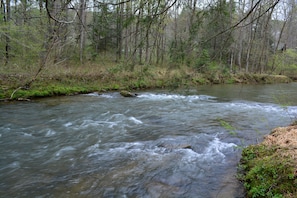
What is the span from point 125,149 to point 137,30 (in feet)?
12.6

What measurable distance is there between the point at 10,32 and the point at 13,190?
37.4 ft

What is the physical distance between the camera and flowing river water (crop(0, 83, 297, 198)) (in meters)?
4.48

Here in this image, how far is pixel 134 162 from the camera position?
553 centimetres

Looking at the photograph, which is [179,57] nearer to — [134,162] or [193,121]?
[134,162]

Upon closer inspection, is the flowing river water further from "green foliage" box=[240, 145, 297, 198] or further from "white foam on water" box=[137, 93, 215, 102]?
"white foam on water" box=[137, 93, 215, 102]

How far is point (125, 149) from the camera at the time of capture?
6355mm

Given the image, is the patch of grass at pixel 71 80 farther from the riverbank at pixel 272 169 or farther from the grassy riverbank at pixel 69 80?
the riverbank at pixel 272 169

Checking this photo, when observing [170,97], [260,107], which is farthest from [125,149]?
[170,97]

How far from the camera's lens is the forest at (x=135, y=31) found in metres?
3.28

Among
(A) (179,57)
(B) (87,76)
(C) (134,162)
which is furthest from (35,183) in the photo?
(B) (87,76)

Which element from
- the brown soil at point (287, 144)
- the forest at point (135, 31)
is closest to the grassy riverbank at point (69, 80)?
the forest at point (135, 31)

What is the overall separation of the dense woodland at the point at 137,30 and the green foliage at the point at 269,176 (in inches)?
78.6

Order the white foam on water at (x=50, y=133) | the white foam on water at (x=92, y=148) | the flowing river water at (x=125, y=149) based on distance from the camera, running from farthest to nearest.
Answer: the white foam on water at (x=50, y=133)
the white foam on water at (x=92, y=148)
the flowing river water at (x=125, y=149)

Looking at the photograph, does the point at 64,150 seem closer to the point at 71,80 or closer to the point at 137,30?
the point at 137,30
